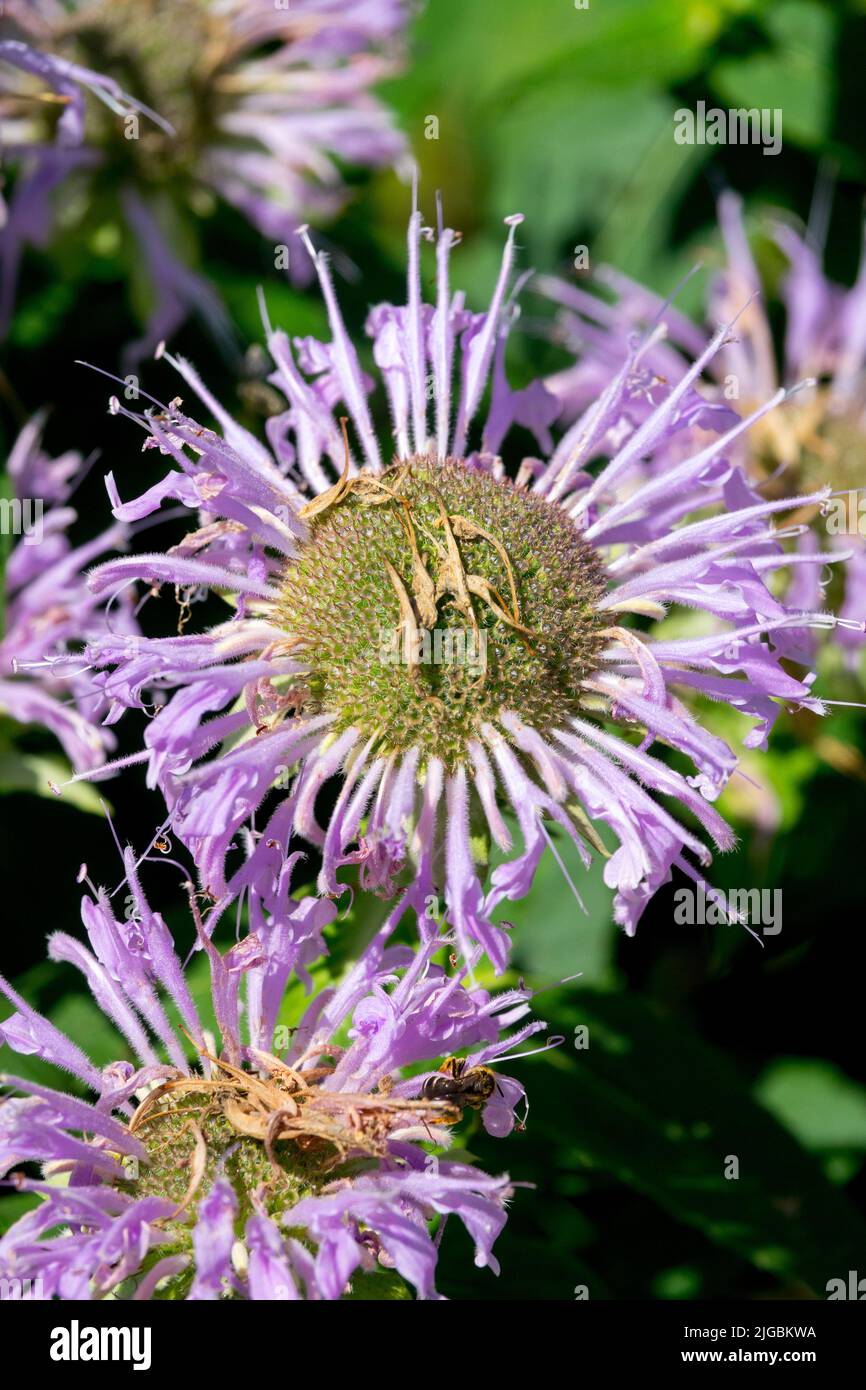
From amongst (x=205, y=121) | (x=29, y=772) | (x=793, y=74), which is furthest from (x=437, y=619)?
(x=793, y=74)

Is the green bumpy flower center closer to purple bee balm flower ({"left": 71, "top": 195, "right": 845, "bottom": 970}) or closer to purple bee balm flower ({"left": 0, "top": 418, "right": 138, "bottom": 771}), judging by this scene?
purple bee balm flower ({"left": 0, "top": 418, "right": 138, "bottom": 771})

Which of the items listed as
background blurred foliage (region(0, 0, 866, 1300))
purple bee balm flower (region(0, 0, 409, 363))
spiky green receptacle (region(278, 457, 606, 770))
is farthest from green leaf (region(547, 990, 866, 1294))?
purple bee balm flower (region(0, 0, 409, 363))

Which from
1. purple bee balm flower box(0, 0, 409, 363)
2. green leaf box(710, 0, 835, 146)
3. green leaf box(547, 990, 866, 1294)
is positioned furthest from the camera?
green leaf box(710, 0, 835, 146)

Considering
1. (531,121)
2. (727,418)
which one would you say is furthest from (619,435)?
(531,121)

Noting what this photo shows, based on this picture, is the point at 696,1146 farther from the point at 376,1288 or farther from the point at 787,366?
the point at 787,366

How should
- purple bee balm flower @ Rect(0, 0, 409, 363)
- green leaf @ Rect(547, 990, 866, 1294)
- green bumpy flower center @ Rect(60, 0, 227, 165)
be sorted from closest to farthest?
green leaf @ Rect(547, 990, 866, 1294)
purple bee balm flower @ Rect(0, 0, 409, 363)
green bumpy flower center @ Rect(60, 0, 227, 165)

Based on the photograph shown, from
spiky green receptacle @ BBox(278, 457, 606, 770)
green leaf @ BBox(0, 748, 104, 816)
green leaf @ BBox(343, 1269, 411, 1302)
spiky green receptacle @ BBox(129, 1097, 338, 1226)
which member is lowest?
green leaf @ BBox(343, 1269, 411, 1302)
